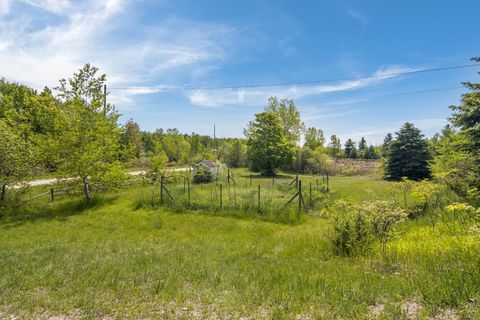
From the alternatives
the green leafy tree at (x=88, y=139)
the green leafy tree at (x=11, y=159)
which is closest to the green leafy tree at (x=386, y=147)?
the green leafy tree at (x=88, y=139)

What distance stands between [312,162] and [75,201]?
86.6 feet

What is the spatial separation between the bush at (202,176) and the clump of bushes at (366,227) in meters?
14.5

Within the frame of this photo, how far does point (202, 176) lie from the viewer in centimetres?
1975

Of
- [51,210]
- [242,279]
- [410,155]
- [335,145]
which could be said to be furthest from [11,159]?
[335,145]

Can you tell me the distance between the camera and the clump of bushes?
5906mm

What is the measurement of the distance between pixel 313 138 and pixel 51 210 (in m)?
40.4

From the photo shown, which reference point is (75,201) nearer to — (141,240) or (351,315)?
(141,240)

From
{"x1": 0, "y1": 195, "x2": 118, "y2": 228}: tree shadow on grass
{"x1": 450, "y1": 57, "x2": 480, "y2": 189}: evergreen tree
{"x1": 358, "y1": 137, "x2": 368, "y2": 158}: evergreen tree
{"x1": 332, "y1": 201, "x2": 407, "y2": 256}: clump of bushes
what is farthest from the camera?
{"x1": 358, "y1": 137, "x2": 368, "y2": 158}: evergreen tree

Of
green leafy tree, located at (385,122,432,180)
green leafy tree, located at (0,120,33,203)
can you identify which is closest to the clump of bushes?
green leafy tree, located at (0,120,33,203)

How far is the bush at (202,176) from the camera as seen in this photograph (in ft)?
64.7

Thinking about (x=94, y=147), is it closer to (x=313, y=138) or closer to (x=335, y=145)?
(x=313, y=138)

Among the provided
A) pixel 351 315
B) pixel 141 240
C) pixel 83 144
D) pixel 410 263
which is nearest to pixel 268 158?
pixel 83 144

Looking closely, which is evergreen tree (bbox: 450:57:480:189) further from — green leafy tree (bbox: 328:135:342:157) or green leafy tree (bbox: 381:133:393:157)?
green leafy tree (bbox: 328:135:342:157)

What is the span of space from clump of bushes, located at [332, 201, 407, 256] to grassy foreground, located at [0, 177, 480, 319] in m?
0.35
